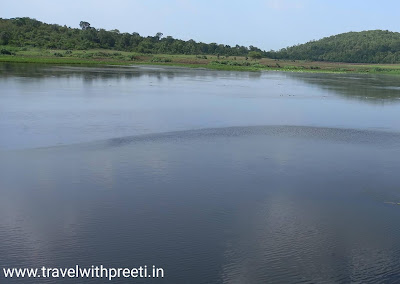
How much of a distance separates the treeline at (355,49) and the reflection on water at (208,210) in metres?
128

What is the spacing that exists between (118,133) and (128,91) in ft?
55.8

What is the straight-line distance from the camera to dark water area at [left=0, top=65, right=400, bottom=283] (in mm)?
8211

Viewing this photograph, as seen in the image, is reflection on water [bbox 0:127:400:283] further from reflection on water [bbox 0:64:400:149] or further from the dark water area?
reflection on water [bbox 0:64:400:149]

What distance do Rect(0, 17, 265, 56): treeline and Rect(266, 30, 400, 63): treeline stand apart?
1998 centimetres

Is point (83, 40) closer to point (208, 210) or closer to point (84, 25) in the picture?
point (84, 25)

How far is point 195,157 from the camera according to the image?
49.3 feet

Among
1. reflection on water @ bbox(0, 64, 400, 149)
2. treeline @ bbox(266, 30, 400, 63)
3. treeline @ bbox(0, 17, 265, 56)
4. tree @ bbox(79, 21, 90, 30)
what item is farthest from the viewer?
tree @ bbox(79, 21, 90, 30)

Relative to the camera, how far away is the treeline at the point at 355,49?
139637mm

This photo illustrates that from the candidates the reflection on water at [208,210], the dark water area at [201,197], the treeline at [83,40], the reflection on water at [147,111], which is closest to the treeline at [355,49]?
the treeline at [83,40]

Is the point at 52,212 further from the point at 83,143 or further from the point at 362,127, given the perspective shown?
the point at 362,127

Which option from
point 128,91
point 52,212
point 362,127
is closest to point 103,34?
point 128,91

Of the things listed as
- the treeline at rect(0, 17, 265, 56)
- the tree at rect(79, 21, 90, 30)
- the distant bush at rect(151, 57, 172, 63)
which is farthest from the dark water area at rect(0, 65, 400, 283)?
the tree at rect(79, 21, 90, 30)

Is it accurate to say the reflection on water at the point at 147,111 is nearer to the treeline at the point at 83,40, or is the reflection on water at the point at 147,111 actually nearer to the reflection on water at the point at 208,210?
the reflection on water at the point at 208,210

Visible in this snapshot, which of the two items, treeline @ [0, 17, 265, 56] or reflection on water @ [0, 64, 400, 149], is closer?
reflection on water @ [0, 64, 400, 149]
